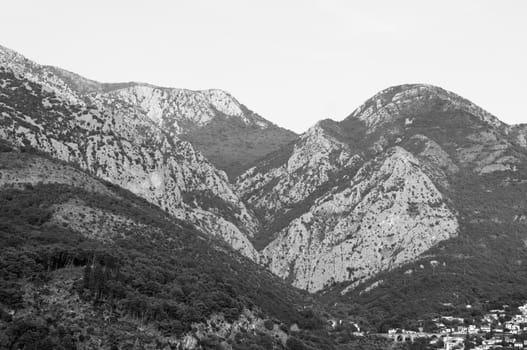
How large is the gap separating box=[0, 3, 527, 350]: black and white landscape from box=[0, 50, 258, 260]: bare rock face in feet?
1.44

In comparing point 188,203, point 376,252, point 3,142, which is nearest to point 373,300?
point 376,252

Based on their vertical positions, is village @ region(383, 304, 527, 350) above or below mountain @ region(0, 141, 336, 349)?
above

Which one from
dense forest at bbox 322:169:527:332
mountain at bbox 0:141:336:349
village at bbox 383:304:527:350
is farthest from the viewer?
dense forest at bbox 322:169:527:332

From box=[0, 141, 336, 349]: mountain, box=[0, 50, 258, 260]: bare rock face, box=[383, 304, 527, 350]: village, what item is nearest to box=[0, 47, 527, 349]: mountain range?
box=[0, 141, 336, 349]: mountain

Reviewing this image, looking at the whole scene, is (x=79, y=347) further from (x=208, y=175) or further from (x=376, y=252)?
(x=208, y=175)

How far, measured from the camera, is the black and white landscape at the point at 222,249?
81.5 meters

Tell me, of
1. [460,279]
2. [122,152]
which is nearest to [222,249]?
[122,152]

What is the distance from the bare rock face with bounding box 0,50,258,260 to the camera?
143m

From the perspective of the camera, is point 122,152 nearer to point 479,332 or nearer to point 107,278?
point 479,332

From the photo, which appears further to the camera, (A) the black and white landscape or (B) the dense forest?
(B) the dense forest

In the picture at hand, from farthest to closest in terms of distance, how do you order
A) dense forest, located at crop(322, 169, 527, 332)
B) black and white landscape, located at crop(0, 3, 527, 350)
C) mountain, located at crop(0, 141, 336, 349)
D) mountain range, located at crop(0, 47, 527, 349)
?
dense forest, located at crop(322, 169, 527, 332)
mountain range, located at crop(0, 47, 527, 349)
black and white landscape, located at crop(0, 3, 527, 350)
mountain, located at crop(0, 141, 336, 349)

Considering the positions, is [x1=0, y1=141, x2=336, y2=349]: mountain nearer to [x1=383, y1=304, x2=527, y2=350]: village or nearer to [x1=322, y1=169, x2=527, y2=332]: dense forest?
[x1=383, y1=304, x2=527, y2=350]: village

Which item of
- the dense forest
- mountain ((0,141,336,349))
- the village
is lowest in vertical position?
mountain ((0,141,336,349))

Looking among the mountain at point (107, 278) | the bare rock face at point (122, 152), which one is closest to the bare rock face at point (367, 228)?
the bare rock face at point (122, 152)
